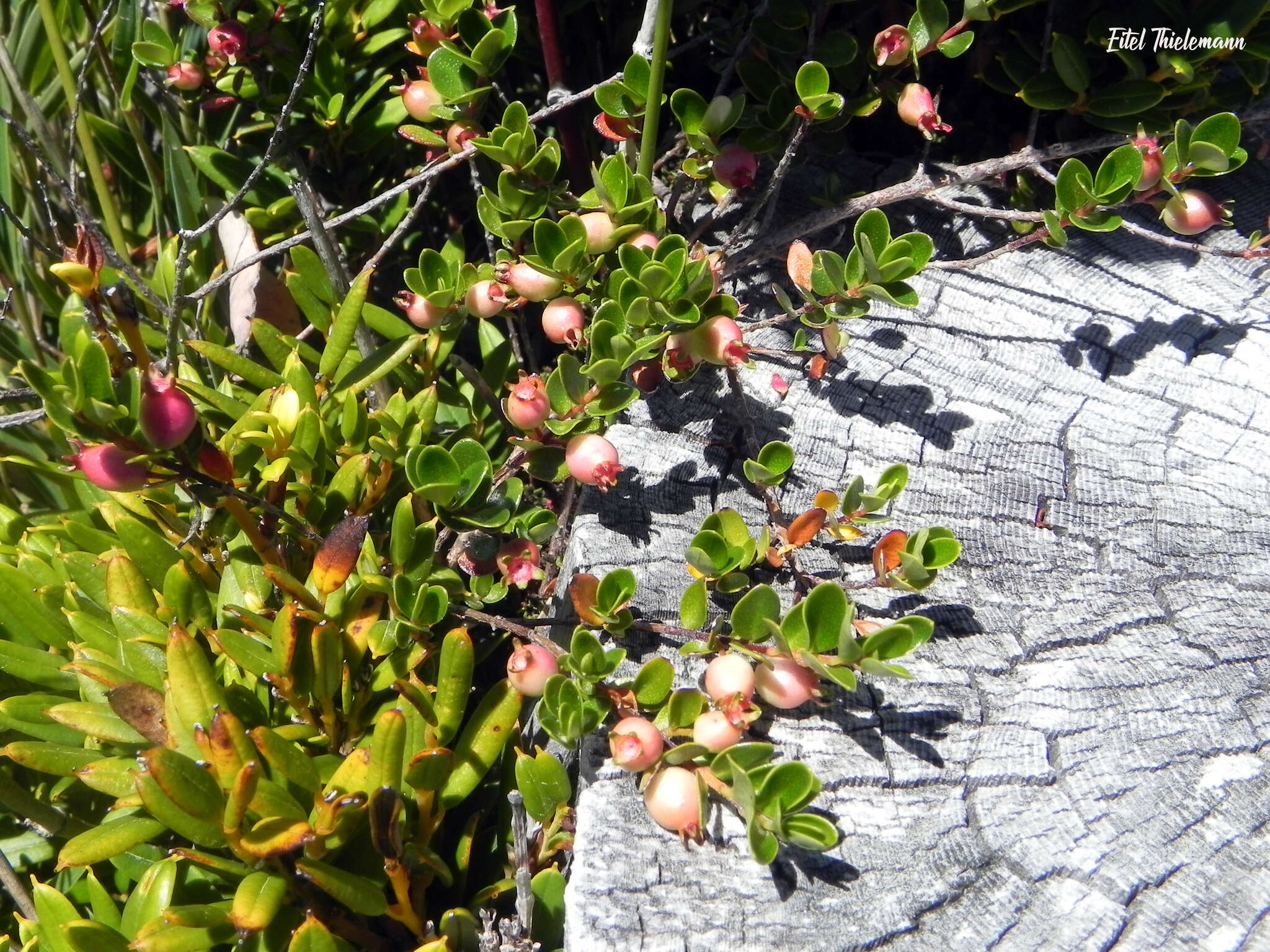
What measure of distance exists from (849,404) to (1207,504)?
460mm

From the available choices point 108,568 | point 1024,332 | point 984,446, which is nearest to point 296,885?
point 108,568

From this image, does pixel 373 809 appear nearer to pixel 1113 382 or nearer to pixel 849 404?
pixel 849 404

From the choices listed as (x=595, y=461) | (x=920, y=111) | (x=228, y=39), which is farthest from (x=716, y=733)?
(x=228, y=39)

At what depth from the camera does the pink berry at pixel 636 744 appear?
0.94m

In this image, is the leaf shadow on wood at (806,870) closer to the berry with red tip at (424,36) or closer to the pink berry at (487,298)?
the pink berry at (487,298)

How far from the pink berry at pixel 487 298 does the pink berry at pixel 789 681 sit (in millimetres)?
535

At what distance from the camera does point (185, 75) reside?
1.42 meters

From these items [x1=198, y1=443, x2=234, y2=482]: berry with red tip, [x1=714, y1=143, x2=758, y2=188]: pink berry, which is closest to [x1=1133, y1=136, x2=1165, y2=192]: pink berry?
[x1=714, y1=143, x2=758, y2=188]: pink berry

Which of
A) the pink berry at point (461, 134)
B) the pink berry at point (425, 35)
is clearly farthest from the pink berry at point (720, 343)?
the pink berry at point (425, 35)

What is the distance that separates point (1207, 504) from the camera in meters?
1.27

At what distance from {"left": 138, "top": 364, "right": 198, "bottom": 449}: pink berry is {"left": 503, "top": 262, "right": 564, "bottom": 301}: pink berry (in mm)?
403

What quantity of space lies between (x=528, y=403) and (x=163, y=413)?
1.22ft

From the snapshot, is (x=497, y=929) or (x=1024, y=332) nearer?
(x=497, y=929)

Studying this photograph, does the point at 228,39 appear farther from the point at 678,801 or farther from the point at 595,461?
the point at 678,801
